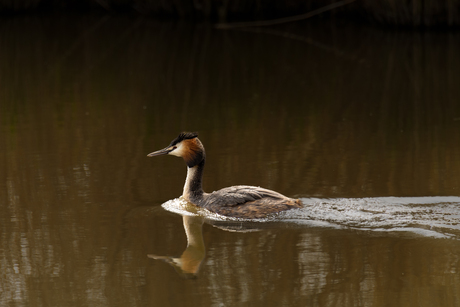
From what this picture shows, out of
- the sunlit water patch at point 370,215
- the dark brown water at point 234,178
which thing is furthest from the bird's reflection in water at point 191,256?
the sunlit water patch at point 370,215

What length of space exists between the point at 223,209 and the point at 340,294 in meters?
2.00

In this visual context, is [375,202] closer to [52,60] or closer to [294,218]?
[294,218]

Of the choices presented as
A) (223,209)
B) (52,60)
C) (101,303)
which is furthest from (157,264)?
(52,60)

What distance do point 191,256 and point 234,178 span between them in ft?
6.79

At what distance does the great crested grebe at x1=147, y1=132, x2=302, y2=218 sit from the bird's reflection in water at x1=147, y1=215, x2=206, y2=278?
0.35 m

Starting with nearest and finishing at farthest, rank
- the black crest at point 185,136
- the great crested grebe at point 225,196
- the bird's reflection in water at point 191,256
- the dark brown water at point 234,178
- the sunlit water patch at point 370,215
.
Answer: the dark brown water at point 234,178 → the bird's reflection in water at point 191,256 → the sunlit water patch at point 370,215 → the great crested grebe at point 225,196 → the black crest at point 185,136

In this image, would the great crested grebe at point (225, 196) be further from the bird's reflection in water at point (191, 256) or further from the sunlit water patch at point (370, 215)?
the bird's reflection in water at point (191, 256)

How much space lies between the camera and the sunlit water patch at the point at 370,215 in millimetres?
6414

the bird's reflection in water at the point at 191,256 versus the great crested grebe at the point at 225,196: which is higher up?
the great crested grebe at the point at 225,196

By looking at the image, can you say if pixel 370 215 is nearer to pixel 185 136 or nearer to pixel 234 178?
pixel 234 178

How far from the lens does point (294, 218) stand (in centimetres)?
663

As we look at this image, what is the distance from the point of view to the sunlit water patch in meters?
6.41

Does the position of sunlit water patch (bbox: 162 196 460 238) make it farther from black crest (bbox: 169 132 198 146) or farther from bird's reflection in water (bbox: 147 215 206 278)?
black crest (bbox: 169 132 198 146)

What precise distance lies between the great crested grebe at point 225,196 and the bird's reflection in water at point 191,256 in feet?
1.15
